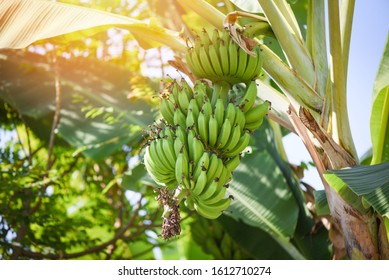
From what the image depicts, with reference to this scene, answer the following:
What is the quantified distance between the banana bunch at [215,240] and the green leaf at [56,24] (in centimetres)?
96

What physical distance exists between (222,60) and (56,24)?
1.47 feet

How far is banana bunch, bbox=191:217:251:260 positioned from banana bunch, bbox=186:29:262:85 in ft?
3.36

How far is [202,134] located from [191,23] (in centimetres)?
71

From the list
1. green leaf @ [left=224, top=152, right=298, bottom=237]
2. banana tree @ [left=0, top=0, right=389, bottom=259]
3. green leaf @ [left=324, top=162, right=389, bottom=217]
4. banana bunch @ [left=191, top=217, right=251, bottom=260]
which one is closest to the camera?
green leaf @ [left=324, top=162, right=389, bottom=217]

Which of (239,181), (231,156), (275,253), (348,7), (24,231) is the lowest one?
(275,253)

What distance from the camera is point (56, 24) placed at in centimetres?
135

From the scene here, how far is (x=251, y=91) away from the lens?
115 centimetres

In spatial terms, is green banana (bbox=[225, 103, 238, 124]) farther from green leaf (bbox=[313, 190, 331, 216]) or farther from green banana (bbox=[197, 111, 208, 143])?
green leaf (bbox=[313, 190, 331, 216])

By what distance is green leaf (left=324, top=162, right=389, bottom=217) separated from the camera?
1125mm

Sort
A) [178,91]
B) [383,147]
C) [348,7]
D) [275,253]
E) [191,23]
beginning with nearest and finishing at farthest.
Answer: [178,91] → [348,7] → [383,147] → [191,23] → [275,253]

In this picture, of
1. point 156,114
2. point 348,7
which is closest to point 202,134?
point 348,7

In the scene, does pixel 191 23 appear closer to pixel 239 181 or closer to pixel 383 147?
pixel 239 181

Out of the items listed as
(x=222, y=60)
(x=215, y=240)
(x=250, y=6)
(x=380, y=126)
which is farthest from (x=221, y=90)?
(x=215, y=240)

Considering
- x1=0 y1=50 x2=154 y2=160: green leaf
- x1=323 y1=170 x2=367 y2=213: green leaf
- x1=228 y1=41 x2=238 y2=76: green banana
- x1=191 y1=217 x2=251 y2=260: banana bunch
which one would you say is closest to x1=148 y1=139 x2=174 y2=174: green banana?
x1=228 y1=41 x2=238 y2=76: green banana
